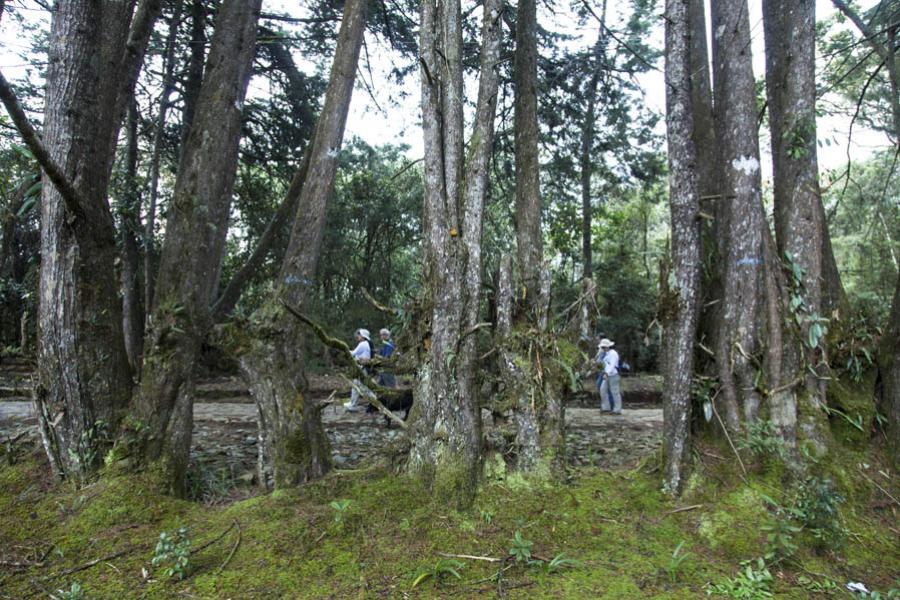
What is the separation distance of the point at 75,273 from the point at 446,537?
3.44 meters

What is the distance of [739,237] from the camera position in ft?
13.6

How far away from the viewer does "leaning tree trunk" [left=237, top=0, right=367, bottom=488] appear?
14.9 ft

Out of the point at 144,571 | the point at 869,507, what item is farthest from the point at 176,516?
the point at 869,507

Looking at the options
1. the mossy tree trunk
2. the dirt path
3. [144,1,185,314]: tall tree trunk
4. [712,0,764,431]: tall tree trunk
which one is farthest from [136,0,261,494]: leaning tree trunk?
[144,1,185,314]: tall tree trunk

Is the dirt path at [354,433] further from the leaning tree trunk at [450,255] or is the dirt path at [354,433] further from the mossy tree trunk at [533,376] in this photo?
the mossy tree trunk at [533,376]

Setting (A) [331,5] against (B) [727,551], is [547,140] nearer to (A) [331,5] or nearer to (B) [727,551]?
(A) [331,5]

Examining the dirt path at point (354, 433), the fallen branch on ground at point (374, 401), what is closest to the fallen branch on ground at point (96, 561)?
the fallen branch on ground at point (374, 401)

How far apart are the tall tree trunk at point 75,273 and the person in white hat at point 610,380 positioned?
311 inches

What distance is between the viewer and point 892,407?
411 cm

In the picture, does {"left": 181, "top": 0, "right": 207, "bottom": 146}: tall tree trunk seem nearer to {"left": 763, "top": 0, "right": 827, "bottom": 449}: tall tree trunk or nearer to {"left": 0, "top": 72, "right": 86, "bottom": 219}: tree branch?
{"left": 0, "top": 72, "right": 86, "bottom": 219}: tree branch

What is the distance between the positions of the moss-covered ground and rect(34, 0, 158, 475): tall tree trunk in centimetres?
46

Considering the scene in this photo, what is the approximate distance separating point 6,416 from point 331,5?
8049 mm

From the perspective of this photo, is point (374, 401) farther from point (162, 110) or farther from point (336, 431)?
point (162, 110)

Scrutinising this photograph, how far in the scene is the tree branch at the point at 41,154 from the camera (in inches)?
139
